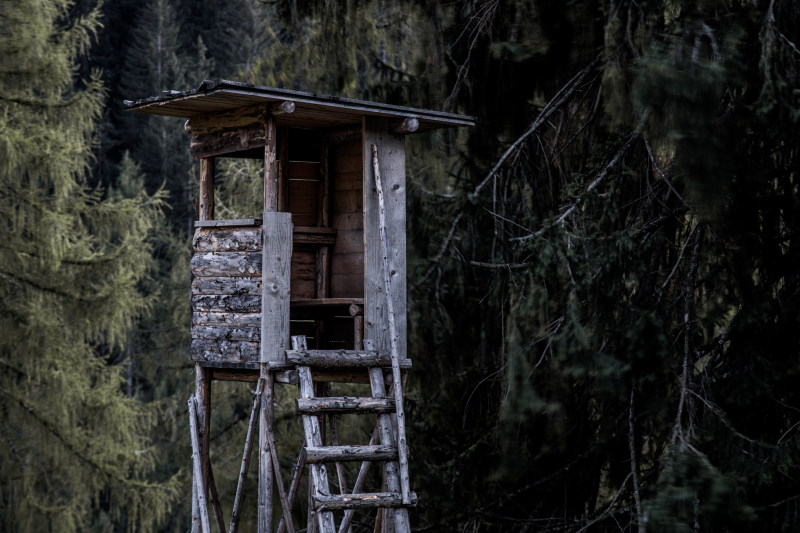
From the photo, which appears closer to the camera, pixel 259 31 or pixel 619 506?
pixel 619 506

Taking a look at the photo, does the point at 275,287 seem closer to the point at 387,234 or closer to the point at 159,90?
the point at 387,234

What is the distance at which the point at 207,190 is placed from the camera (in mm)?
8289

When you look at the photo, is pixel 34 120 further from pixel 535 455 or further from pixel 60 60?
pixel 535 455

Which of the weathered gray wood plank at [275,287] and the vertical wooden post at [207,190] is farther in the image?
the vertical wooden post at [207,190]

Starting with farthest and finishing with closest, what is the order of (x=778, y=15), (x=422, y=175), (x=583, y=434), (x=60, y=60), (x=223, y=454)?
1. (x=223, y=454)
2. (x=60, y=60)
3. (x=422, y=175)
4. (x=583, y=434)
5. (x=778, y=15)

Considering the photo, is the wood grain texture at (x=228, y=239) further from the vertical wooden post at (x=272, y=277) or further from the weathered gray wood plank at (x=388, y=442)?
the weathered gray wood plank at (x=388, y=442)

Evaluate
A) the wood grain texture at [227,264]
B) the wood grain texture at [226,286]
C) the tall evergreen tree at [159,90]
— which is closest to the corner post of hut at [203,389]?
the wood grain texture at [227,264]

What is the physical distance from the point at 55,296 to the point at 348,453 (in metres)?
9.96

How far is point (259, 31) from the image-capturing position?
34062mm

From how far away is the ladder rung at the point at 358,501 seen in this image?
6.75m

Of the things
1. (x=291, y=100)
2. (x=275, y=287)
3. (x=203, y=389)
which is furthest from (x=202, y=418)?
(x=291, y=100)

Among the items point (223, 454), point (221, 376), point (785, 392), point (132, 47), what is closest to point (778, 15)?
point (785, 392)

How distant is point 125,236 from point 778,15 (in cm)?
1150

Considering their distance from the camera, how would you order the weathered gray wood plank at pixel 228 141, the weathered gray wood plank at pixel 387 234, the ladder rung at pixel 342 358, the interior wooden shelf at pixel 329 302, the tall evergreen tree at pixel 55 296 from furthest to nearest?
the tall evergreen tree at pixel 55 296 < the interior wooden shelf at pixel 329 302 < the weathered gray wood plank at pixel 387 234 < the weathered gray wood plank at pixel 228 141 < the ladder rung at pixel 342 358
